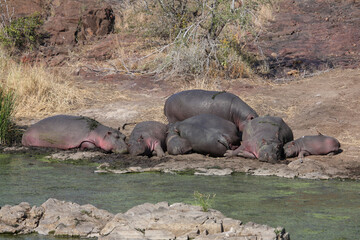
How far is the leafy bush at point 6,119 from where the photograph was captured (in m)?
9.84

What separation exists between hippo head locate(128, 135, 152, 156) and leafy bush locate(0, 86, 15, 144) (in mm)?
2277

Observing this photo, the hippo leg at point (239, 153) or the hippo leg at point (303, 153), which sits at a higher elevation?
the hippo leg at point (303, 153)

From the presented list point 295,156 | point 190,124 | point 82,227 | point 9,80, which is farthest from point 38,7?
point 82,227

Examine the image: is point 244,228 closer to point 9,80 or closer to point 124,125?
point 124,125

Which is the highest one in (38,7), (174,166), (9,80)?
(38,7)

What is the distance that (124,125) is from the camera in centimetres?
1054

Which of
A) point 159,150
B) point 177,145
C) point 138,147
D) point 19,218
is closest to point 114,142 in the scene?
point 138,147

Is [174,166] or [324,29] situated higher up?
[324,29]

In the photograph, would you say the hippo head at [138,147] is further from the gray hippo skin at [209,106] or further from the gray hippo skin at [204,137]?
the gray hippo skin at [209,106]

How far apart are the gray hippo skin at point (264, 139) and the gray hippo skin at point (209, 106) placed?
2.01 ft

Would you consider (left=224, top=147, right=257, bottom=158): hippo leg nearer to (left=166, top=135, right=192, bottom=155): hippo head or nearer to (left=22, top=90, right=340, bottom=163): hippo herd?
(left=22, top=90, right=340, bottom=163): hippo herd

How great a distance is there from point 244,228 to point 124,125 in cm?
603

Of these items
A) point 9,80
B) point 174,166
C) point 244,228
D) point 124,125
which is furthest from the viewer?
point 9,80

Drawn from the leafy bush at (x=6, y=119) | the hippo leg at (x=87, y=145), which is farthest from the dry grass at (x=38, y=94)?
the hippo leg at (x=87, y=145)
